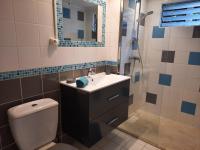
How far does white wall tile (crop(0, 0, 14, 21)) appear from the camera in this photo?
1.09 metres

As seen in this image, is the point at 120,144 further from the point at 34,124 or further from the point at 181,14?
the point at 181,14

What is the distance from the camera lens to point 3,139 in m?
1.26

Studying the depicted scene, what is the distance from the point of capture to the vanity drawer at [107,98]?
141 centimetres

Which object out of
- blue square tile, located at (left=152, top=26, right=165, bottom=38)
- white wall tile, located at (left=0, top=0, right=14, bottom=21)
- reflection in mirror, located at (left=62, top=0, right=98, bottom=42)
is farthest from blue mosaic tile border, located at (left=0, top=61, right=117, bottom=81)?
blue square tile, located at (left=152, top=26, right=165, bottom=38)

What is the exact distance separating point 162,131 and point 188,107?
57 cm

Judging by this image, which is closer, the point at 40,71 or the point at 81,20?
the point at 40,71

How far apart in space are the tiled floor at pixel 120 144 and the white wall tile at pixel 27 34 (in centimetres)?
131

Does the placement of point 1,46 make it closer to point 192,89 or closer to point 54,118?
point 54,118

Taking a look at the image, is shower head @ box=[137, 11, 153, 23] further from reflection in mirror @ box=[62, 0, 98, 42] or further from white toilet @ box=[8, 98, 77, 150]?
white toilet @ box=[8, 98, 77, 150]

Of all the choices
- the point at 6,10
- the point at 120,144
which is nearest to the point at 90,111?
the point at 120,144

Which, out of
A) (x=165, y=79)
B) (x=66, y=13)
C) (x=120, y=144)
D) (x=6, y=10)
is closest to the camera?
(x=6, y=10)

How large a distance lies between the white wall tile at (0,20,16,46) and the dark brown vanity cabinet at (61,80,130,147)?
63 cm

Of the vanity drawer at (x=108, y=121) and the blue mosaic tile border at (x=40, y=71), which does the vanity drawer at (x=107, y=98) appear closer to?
the vanity drawer at (x=108, y=121)

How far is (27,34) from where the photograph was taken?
49.8 inches
